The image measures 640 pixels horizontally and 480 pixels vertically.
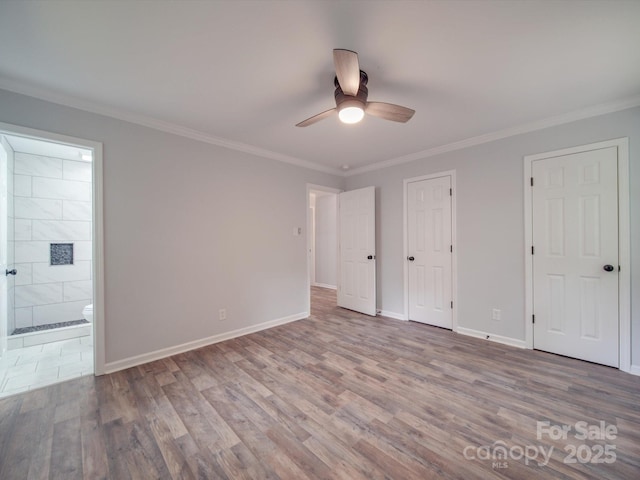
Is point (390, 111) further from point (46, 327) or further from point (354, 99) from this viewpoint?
point (46, 327)

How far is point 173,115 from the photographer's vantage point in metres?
2.62

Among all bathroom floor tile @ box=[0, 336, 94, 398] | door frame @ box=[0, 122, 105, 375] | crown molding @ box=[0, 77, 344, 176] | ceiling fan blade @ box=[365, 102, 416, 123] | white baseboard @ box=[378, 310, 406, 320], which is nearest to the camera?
ceiling fan blade @ box=[365, 102, 416, 123]

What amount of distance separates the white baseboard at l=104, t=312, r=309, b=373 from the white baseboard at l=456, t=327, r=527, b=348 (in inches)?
93.0

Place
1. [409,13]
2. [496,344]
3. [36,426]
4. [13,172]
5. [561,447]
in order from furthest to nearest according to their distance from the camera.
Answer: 1. [13,172]
2. [496,344]
3. [36,426]
4. [561,447]
5. [409,13]

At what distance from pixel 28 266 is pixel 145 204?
232 centimetres

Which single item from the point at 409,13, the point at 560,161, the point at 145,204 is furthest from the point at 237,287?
the point at 560,161

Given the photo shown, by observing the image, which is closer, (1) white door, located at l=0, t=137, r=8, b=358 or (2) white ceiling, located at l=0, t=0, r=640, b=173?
(2) white ceiling, located at l=0, t=0, r=640, b=173

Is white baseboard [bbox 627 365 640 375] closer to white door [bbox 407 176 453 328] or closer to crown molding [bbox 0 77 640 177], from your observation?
white door [bbox 407 176 453 328]

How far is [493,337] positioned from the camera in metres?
3.16

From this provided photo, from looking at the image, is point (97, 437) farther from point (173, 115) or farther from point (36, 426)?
point (173, 115)

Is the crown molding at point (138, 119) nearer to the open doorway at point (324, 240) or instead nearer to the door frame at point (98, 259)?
the door frame at point (98, 259)

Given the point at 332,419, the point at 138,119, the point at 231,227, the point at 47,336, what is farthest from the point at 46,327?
the point at 332,419

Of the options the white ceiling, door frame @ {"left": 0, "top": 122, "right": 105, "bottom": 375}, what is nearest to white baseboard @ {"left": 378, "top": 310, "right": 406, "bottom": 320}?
the white ceiling

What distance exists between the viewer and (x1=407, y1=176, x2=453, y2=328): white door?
3561 millimetres
